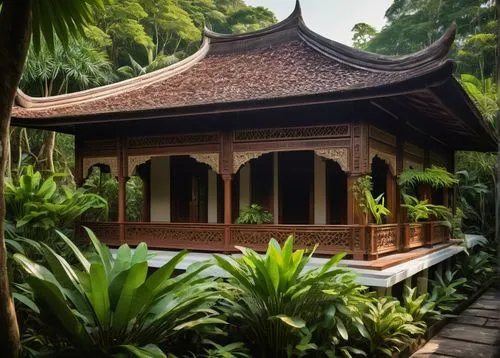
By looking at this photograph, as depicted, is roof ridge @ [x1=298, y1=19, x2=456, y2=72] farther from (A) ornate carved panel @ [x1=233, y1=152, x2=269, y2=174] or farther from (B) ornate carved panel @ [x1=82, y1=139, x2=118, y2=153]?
(B) ornate carved panel @ [x1=82, y1=139, x2=118, y2=153]

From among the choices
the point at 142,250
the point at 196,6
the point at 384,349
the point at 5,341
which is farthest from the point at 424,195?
the point at 196,6

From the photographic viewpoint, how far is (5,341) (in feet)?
11.5

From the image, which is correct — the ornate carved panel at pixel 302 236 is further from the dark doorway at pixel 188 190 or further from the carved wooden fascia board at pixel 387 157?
the dark doorway at pixel 188 190

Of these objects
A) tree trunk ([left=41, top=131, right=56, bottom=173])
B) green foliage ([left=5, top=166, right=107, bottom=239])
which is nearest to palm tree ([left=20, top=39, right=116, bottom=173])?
tree trunk ([left=41, top=131, right=56, bottom=173])

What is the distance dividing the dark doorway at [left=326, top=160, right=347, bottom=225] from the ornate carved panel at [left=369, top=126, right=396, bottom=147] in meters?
1.51

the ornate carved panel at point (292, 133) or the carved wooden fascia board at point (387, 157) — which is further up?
the ornate carved panel at point (292, 133)

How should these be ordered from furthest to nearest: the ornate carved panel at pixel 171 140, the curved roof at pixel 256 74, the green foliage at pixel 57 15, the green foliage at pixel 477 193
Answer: the green foliage at pixel 477 193, the ornate carved panel at pixel 171 140, the curved roof at pixel 256 74, the green foliage at pixel 57 15

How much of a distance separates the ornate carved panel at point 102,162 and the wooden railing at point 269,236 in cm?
123

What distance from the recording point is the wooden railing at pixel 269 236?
8.16 meters

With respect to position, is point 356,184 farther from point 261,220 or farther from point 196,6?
point 196,6

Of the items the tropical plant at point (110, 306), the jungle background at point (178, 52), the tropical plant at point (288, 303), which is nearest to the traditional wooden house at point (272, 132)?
the jungle background at point (178, 52)

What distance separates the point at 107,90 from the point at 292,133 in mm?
5500

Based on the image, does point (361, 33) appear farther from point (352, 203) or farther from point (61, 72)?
point (352, 203)

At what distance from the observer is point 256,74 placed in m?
10.8
